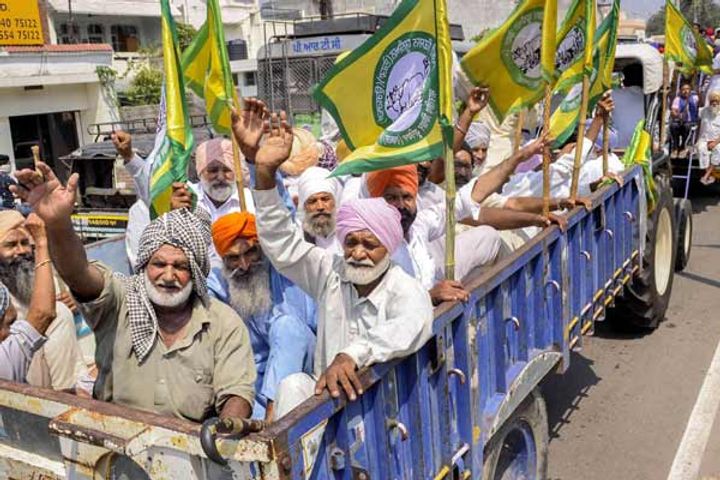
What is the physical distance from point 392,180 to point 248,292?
2.70ft

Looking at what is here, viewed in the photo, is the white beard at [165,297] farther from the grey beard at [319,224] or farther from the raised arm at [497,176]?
the raised arm at [497,176]

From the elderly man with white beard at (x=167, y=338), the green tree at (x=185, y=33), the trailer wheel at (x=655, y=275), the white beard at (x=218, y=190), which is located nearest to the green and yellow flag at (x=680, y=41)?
the trailer wheel at (x=655, y=275)

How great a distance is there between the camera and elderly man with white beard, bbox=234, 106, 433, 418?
2.45 metres

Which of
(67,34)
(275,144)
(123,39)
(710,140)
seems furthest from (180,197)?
(123,39)

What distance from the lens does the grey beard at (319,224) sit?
3.69m

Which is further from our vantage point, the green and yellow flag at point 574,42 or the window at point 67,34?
the window at point 67,34

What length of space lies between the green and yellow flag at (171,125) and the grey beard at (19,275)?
0.92 meters

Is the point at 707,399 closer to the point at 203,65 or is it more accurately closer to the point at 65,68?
the point at 203,65

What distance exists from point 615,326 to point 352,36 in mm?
8950

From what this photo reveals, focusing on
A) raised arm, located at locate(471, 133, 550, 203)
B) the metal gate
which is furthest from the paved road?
the metal gate

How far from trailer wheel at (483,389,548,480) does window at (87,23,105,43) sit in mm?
24546

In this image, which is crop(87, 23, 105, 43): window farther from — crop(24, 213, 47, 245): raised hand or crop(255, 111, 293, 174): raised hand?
crop(255, 111, 293, 174): raised hand

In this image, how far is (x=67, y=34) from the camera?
2378cm

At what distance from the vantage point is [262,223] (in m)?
2.68
